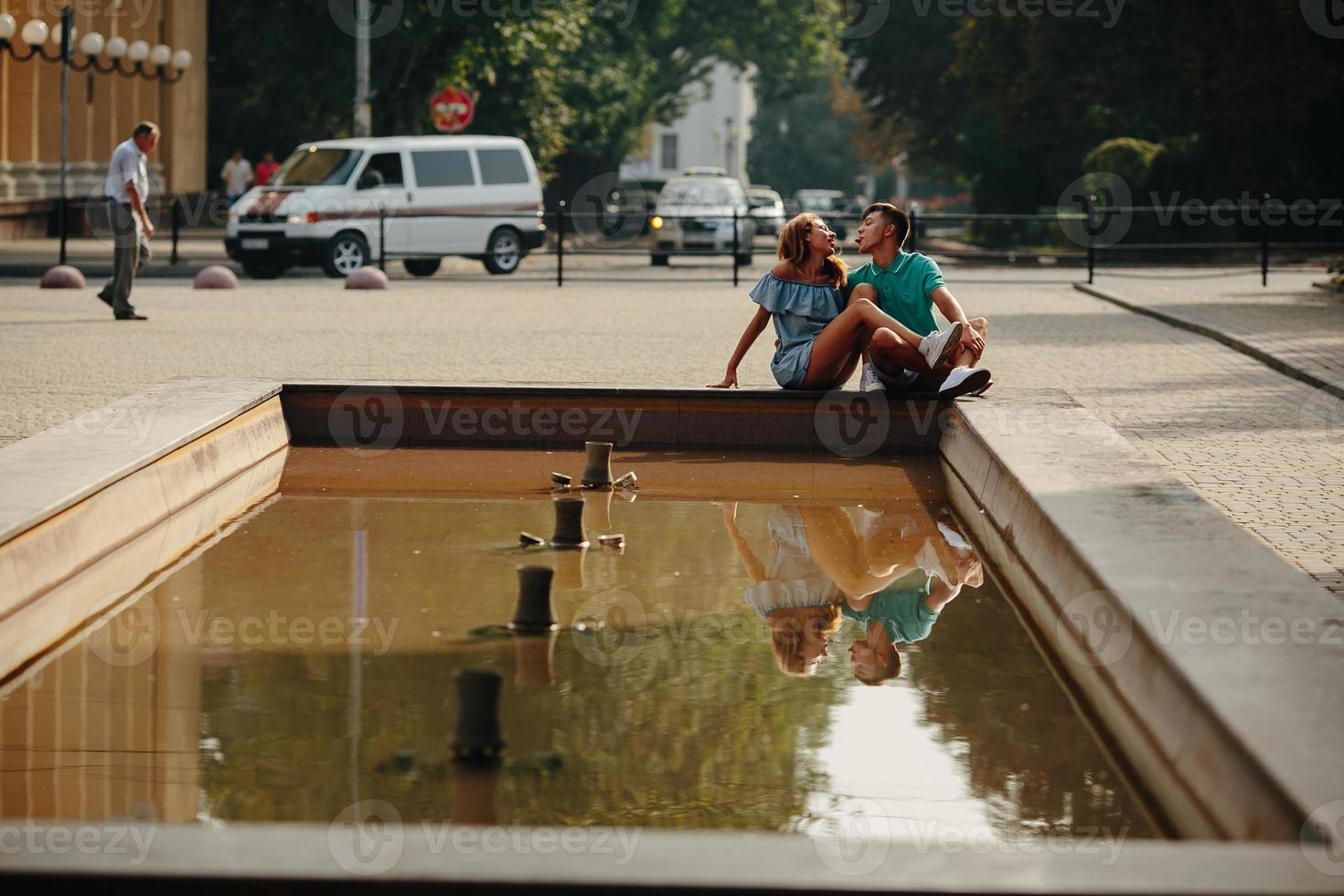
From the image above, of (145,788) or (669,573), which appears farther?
(669,573)

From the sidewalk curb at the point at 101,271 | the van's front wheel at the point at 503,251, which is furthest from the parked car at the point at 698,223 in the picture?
the sidewalk curb at the point at 101,271

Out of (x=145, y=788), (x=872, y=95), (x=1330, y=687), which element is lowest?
(x=145, y=788)

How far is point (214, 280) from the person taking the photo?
77.4 feet

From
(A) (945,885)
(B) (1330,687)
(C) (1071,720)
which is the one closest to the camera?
(A) (945,885)

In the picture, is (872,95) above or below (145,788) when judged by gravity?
above

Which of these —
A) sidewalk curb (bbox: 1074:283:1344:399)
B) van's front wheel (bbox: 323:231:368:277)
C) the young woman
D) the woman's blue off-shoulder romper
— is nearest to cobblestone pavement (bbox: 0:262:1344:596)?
sidewalk curb (bbox: 1074:283:1344:399)

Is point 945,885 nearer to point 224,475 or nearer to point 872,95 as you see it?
point 224,475

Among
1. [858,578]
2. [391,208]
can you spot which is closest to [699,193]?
[391,208]

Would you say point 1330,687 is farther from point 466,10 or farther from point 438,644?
point 466,10

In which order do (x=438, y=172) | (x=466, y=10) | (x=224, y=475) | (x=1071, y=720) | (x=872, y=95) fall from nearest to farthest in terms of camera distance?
(x=1071, y=720)
(x=224, y=475)
(x=438, y=172)
(x=466, y=10)
(x=872, y=95)

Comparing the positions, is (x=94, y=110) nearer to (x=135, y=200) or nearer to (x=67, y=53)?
(x=67, y=53)

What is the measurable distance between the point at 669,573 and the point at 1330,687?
3.09 m

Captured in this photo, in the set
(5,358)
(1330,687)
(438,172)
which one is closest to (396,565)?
(1330,687)

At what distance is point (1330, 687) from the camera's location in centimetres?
435
